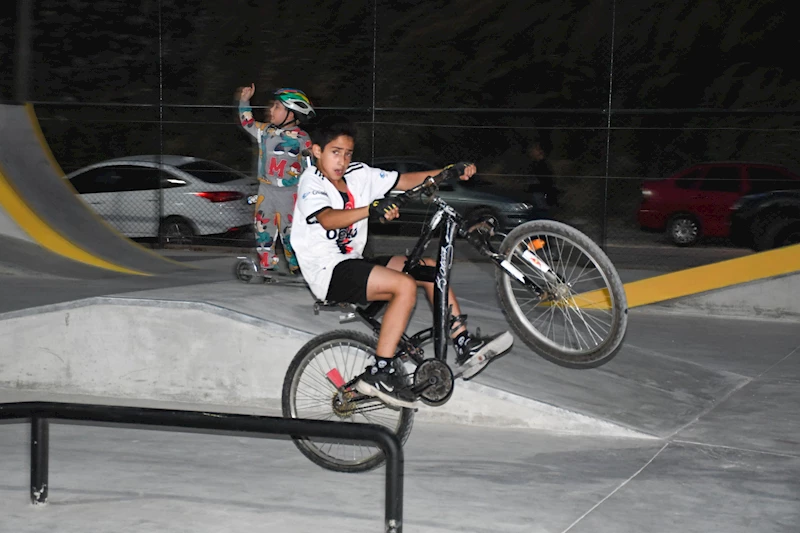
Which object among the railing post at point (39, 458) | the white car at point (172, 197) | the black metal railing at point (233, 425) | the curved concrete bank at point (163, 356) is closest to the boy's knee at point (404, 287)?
the black metal railing at point (233, 425)

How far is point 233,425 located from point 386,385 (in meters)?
1.10

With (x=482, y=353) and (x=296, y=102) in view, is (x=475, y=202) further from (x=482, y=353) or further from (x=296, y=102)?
(x=482, y=353)

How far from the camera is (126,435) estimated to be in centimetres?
644

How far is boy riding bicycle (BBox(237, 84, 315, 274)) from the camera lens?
9.10 metres

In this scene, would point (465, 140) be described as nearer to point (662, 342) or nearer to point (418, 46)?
point (418, 46)

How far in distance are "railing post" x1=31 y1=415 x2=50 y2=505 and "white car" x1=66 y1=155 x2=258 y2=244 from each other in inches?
455

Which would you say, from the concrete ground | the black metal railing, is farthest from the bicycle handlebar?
the concrete ground

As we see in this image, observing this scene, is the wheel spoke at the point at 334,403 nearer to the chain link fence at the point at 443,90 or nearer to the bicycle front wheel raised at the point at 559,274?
the bicycle front wheel raised at the point at 559,274

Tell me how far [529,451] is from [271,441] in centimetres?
152

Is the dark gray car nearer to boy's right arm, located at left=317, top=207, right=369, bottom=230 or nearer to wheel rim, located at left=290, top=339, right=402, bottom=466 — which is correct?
wheel rim, located at left=290, top=339, right=402, bottom=466

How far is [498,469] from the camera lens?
18.6ft

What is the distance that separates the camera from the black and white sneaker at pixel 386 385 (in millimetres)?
5223

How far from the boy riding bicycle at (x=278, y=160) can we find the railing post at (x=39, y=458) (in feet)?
13.5

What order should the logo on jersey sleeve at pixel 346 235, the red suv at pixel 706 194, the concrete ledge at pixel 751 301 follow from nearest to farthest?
1. the logo on jersey sleeve at pixel 346 235
2. the concrete ledge at pixel 751 301
3. the red suv at pixel 706 194
